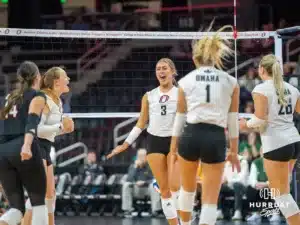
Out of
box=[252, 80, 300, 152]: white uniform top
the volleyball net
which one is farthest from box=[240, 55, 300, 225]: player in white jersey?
the volleyball net

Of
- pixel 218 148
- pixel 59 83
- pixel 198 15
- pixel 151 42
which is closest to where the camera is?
pixel 218 148

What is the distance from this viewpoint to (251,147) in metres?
15.6

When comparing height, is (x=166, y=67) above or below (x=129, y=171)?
above

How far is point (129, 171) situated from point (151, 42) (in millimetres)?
2725

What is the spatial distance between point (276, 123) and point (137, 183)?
6354 millimetres

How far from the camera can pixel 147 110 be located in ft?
36.2

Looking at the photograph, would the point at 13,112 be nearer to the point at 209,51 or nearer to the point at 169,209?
the point at 209,51

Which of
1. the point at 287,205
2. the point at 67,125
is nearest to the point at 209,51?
the point at 287,205

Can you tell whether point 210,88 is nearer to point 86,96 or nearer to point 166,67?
point 166,67

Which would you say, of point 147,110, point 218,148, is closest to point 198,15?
point 147,110

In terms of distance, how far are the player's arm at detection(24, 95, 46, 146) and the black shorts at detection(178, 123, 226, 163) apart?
135 cm

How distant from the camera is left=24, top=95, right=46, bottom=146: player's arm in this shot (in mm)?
8625

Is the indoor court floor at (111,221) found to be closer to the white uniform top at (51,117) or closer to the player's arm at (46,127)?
the white uniform top at (51,117)

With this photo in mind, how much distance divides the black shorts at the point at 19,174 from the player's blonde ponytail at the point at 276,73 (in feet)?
8.46
